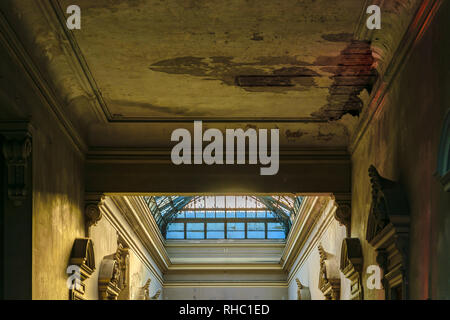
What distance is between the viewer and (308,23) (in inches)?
392

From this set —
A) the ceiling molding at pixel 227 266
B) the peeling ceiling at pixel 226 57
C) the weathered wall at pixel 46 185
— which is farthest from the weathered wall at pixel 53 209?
the ceiling molding at pixel 227 266

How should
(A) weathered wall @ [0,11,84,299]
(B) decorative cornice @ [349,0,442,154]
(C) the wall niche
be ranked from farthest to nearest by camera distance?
(C) the wall niche < (A) weathered wall @ [0,11,84,299] < (B) decorative cornice @ [349,0,442,154]

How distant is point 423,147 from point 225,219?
2844 cm

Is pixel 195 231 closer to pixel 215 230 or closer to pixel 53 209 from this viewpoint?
pixel 215 230

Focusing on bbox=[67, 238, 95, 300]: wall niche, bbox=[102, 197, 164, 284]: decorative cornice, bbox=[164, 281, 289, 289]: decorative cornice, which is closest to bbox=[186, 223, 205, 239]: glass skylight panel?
bbox=[164, 281, 289, 289]: decorative cornice

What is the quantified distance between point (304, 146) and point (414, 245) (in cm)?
596

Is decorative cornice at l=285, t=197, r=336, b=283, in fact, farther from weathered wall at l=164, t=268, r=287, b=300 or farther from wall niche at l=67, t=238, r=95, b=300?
wall niche at l=67, t=238, r=95, b=300

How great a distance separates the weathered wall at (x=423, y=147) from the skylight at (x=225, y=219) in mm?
24943

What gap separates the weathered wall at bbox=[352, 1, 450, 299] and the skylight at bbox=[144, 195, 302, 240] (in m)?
24.9

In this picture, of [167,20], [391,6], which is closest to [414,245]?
[391,6]

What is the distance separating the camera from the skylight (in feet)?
118

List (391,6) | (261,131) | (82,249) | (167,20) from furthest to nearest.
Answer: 1. (261,131)
2. (82,249)
3. (167,20)
4. (391,6)

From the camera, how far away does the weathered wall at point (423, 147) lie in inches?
305
